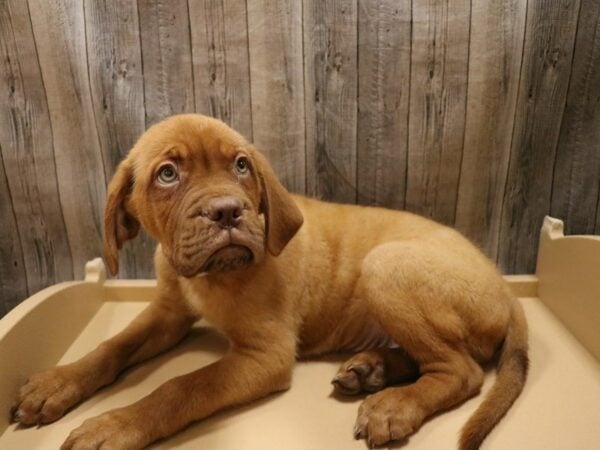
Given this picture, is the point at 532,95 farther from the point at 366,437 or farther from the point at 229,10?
the point at 366,437

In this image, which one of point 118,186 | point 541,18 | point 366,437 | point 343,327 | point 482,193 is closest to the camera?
point 366,437

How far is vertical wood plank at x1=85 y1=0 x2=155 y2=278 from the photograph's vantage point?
2488mm

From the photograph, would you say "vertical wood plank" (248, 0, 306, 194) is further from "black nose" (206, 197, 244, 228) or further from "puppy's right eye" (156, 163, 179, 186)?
"black nose" (206, 197, 244, 228)

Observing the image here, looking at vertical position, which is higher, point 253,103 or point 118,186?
point 253,103

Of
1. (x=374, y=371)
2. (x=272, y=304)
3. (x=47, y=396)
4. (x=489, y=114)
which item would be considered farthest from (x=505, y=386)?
(x=47, y=396)

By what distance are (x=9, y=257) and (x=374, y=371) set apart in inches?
78.5

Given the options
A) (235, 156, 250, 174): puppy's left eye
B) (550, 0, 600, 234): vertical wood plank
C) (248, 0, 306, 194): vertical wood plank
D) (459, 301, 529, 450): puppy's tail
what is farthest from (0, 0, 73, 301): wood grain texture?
(550, 0, 600, 234): vertical wood plank

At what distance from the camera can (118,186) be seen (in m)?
1.99

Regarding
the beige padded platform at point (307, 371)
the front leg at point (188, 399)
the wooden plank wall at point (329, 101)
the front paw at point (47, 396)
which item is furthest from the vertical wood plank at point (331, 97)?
the front paw at point (47, 396)

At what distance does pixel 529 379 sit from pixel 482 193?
99cm

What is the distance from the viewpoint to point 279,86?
8.55 ft

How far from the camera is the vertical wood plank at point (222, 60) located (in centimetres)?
248

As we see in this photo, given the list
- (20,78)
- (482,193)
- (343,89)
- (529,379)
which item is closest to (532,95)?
(482,193)

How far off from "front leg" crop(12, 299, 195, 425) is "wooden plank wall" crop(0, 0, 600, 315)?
588 millimetres
